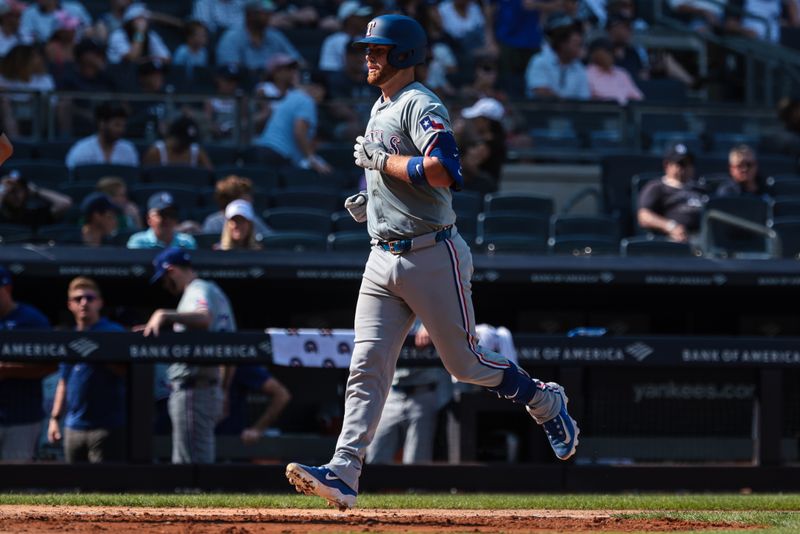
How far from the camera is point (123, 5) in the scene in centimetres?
1447

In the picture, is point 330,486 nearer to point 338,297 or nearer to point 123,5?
point 338,297

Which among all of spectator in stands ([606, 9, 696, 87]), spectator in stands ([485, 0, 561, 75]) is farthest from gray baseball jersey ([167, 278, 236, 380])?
spectator in stands ([606, 9, 696, 87])

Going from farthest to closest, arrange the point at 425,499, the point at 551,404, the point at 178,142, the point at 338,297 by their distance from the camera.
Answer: the point at 178,142 → the point at 338,297 → the point at 425,499 → the point at 551,404

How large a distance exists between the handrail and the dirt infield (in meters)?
5.44

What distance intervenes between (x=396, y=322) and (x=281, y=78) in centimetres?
769

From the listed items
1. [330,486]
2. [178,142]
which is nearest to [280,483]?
[330,486]

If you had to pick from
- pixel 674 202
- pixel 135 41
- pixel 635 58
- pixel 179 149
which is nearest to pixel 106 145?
pixel 179 149

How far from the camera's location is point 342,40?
551 inches

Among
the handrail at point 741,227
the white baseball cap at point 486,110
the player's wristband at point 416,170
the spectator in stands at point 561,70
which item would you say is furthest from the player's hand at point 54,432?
the spectator in stands at point 561,70

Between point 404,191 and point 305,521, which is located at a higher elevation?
point 404,191

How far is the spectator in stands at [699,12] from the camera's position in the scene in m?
16.4

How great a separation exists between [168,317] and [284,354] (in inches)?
28.7

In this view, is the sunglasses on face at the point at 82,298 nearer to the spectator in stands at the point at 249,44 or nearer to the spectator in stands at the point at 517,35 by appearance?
the spectator in stands at the point at 249,44

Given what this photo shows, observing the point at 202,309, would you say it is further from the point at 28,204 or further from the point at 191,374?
the point at 28,204
